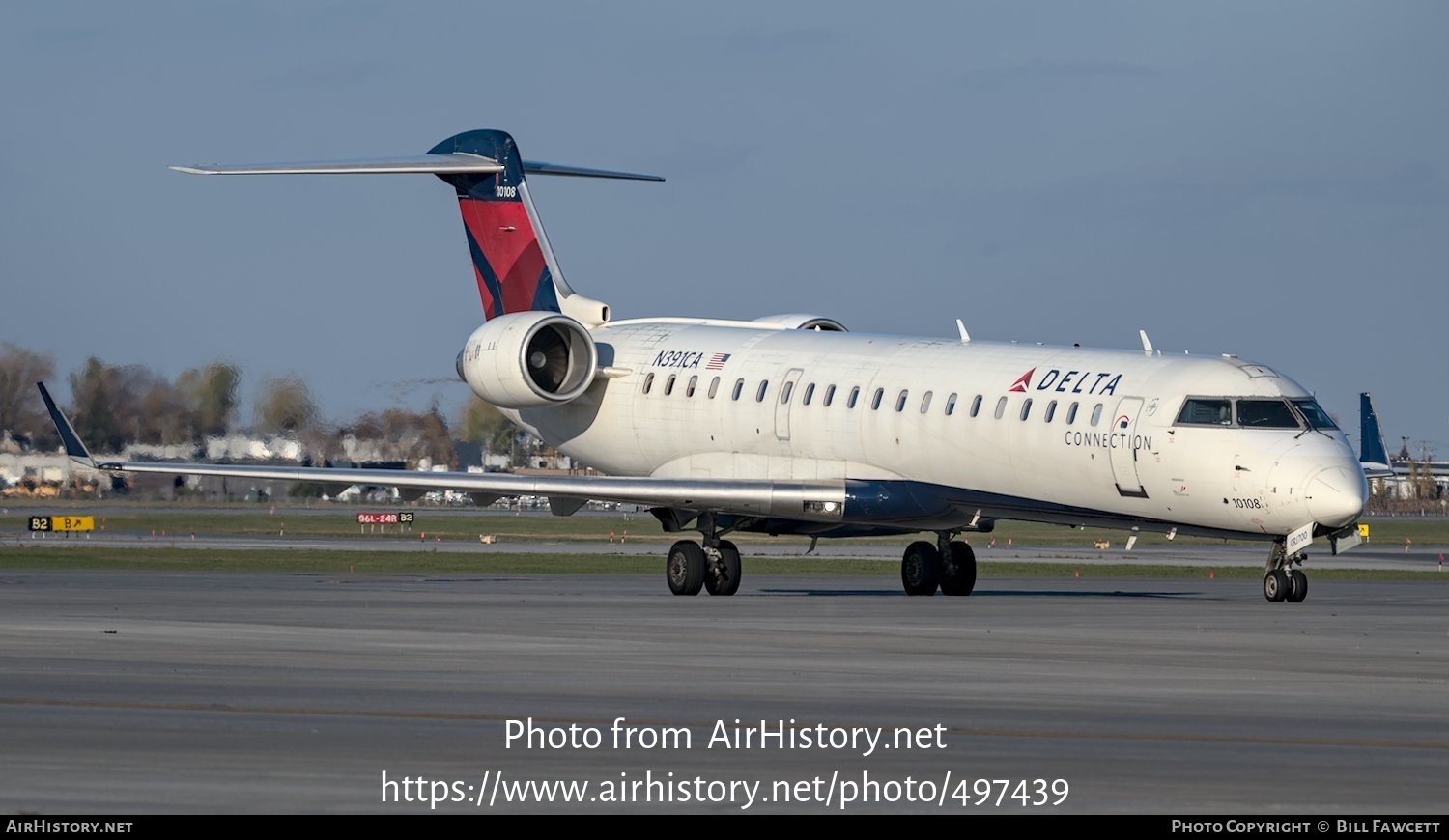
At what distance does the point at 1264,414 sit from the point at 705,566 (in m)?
7.98

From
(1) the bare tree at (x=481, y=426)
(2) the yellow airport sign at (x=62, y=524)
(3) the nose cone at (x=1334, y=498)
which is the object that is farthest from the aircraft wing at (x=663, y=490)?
(1) the bare tree at (x=481, y=426)

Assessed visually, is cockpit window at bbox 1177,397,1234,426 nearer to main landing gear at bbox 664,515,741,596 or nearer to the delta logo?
the delta logo

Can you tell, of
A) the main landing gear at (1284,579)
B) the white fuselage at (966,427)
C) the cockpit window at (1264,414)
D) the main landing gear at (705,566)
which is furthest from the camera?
the main landing gear at (705,566)

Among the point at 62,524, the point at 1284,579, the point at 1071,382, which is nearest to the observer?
the point at 1284,579

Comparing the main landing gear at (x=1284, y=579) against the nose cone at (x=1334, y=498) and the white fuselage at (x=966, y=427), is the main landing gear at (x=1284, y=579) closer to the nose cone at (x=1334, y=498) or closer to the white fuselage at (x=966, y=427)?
the white fuselage at (x=966, y=427)

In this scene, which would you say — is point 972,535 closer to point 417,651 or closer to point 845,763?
point 417,651

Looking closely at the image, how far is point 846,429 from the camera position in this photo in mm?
29797

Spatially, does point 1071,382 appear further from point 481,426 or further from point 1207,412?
point 481,426

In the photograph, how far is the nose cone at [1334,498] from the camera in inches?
969

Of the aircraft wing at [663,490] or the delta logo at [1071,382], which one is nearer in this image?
the delta logo at [1071,382]

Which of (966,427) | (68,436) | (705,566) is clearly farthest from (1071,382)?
(68,436)

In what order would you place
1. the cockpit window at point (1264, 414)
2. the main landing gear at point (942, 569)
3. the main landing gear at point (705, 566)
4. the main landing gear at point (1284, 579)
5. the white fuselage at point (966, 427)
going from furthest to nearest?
the main landing gear at point (942, 569), the main landing gear at point (705, 566), the main landing gear at point (1284, 579), the cockpit window at point (1264, 414), the white fuselage at point (966, 427)

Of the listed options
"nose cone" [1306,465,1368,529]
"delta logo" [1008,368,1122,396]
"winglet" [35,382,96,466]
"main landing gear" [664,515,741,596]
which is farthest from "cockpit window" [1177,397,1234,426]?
"winglet" [35,382,96,466]

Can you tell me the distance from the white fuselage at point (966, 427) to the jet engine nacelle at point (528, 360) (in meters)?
0.63
